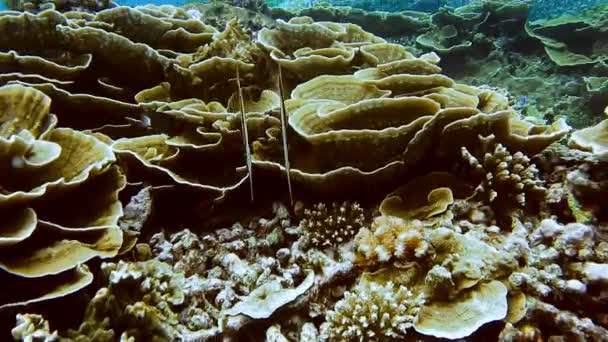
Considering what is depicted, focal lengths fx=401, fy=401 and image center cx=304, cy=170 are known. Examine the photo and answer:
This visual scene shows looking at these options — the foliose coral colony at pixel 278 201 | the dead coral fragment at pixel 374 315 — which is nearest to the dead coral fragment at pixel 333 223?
the foliose coral colony at pixel 278 201

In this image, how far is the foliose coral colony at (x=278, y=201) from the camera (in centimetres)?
232

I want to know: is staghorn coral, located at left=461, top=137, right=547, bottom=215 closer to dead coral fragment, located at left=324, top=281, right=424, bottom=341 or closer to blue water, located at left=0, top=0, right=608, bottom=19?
dead coral fragment, located at left=324, top=281, right=424, bottom=341

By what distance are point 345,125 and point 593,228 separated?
1.84 meters

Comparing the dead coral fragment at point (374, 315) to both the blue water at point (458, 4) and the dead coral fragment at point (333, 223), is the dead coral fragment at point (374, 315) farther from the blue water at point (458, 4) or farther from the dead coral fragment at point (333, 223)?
the blue water at point (458, 4)

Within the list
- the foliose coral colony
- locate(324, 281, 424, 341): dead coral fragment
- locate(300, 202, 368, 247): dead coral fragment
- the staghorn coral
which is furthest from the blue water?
locate(324, 281, 424, 341): dead coral fragment

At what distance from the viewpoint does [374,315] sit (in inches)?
87.7

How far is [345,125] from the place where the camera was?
10.4 feet

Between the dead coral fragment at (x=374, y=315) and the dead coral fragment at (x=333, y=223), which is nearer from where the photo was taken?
the dead coral fragment at (x=374, y=315)

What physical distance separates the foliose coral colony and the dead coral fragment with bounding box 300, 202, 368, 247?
0.02 meters

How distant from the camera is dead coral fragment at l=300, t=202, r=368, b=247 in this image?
2.98 meters

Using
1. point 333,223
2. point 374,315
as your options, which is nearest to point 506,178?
point 333,223

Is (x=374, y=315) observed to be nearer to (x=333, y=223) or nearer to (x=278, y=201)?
(x=333, y=223)

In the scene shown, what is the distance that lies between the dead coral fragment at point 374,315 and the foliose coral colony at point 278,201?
1 cm

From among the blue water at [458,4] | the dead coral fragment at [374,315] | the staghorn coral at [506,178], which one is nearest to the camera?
the dead coral fragment at [374,315]
